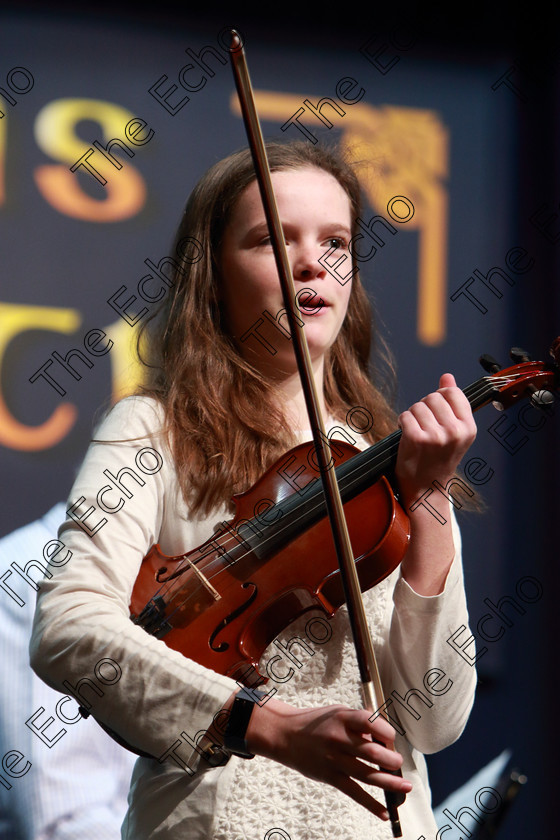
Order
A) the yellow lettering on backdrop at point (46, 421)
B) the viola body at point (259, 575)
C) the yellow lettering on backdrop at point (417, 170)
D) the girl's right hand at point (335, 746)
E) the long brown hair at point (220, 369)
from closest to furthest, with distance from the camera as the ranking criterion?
the girl's right hand at point (335, 746) < the viola body at point (259, 575) < the long brown hair at point (220, 369) < the yellow lettering on backdrop at point (46, 421) < the yellow lettering on backdrop at point (417, 170)

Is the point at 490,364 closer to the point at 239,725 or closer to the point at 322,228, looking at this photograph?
the point at 322,228

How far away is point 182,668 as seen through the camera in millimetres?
650

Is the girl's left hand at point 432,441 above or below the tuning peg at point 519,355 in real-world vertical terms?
above

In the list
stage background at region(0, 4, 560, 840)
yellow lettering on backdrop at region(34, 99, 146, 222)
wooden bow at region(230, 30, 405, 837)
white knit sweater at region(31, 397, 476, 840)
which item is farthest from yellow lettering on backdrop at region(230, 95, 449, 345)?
wooden bow at region(230, 30, 405, 837)

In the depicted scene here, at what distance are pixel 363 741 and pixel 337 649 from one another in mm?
180

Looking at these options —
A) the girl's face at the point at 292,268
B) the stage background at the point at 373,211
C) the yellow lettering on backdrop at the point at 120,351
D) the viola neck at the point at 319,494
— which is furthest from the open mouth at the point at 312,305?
the yellow lettering on backdrop at the point at 120,351

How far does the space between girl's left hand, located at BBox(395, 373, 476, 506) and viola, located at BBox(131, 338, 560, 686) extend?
19 millimetres

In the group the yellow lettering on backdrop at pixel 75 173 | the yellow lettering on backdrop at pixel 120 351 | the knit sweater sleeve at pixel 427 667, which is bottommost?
the knit sweater sleeve at pixel 427 667

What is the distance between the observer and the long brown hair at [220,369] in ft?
2.70

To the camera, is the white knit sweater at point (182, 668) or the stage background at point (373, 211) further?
the stage background at point (373, 211)

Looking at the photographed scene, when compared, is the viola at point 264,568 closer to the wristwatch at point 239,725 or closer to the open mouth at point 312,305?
the wristwatch at point 239,725

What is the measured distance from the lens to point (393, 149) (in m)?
1.66

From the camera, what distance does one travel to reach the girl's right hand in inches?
23.1

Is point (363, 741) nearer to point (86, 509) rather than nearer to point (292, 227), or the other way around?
point (86, 509)
